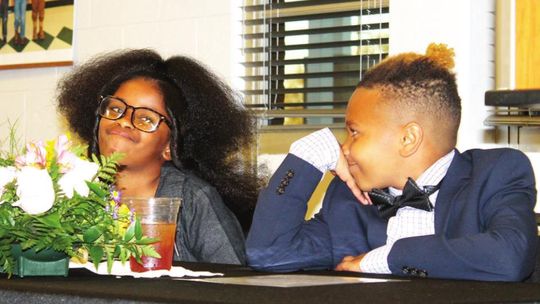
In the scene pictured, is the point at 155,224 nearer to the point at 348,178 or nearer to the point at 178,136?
the point at 348,178

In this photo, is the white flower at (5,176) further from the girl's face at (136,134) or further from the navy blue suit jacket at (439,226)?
the girl's face at (136,134)

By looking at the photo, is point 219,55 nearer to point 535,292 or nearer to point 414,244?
point 414,244

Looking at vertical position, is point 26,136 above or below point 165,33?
below

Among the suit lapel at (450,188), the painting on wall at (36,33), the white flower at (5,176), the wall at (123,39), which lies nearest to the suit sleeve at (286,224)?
the suit lapel at (450,188)

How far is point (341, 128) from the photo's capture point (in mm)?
2914

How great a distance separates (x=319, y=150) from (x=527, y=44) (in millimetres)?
718

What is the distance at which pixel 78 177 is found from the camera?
1.19m

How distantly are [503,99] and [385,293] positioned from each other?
49.4 inches

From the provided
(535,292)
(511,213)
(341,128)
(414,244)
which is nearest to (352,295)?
(535,292)

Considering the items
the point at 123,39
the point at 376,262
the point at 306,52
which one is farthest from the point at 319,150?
the point at 123,39

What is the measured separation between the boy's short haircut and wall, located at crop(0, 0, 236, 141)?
1.42m

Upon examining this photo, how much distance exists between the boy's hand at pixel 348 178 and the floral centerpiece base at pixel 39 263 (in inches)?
25.9

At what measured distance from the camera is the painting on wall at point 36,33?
11.2 ft

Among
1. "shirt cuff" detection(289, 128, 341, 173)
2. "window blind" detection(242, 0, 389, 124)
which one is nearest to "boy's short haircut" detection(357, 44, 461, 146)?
"shirt cuff" detection(289, 128, 341, 173)
